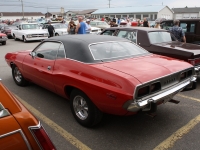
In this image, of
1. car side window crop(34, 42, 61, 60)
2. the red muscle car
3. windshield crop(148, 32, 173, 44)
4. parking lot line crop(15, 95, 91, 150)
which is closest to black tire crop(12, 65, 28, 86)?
the red muscle car

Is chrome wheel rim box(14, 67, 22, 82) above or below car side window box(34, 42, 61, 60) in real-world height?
below

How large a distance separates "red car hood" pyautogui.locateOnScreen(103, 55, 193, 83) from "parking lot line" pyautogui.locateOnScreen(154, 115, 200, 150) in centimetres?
97

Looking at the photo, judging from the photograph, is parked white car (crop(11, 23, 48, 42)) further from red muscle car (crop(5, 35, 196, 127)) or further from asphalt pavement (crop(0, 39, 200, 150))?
asphalt pavement (crop(0, 39, 200, 150))

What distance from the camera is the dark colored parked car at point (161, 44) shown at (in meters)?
5.16

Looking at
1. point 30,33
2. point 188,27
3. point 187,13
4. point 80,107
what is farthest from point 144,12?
point 80,107

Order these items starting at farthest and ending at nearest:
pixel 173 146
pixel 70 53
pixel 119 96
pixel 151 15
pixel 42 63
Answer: pixel 151 15
pixel 42 63
pixel 70 53
pixel 173 146
pixel 119 96

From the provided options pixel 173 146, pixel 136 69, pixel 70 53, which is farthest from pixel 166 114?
pixel 70 53

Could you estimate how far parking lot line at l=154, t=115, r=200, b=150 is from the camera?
9.80 feet

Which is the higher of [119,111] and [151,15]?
[151,15]

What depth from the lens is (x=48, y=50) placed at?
4.45 meters

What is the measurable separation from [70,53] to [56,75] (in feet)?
1.58

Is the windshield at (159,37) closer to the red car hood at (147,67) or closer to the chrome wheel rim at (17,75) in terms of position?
the red car hood at (147,67)

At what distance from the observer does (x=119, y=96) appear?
277 cm

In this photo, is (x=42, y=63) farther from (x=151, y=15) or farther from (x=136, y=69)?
(x=151, y=15)
